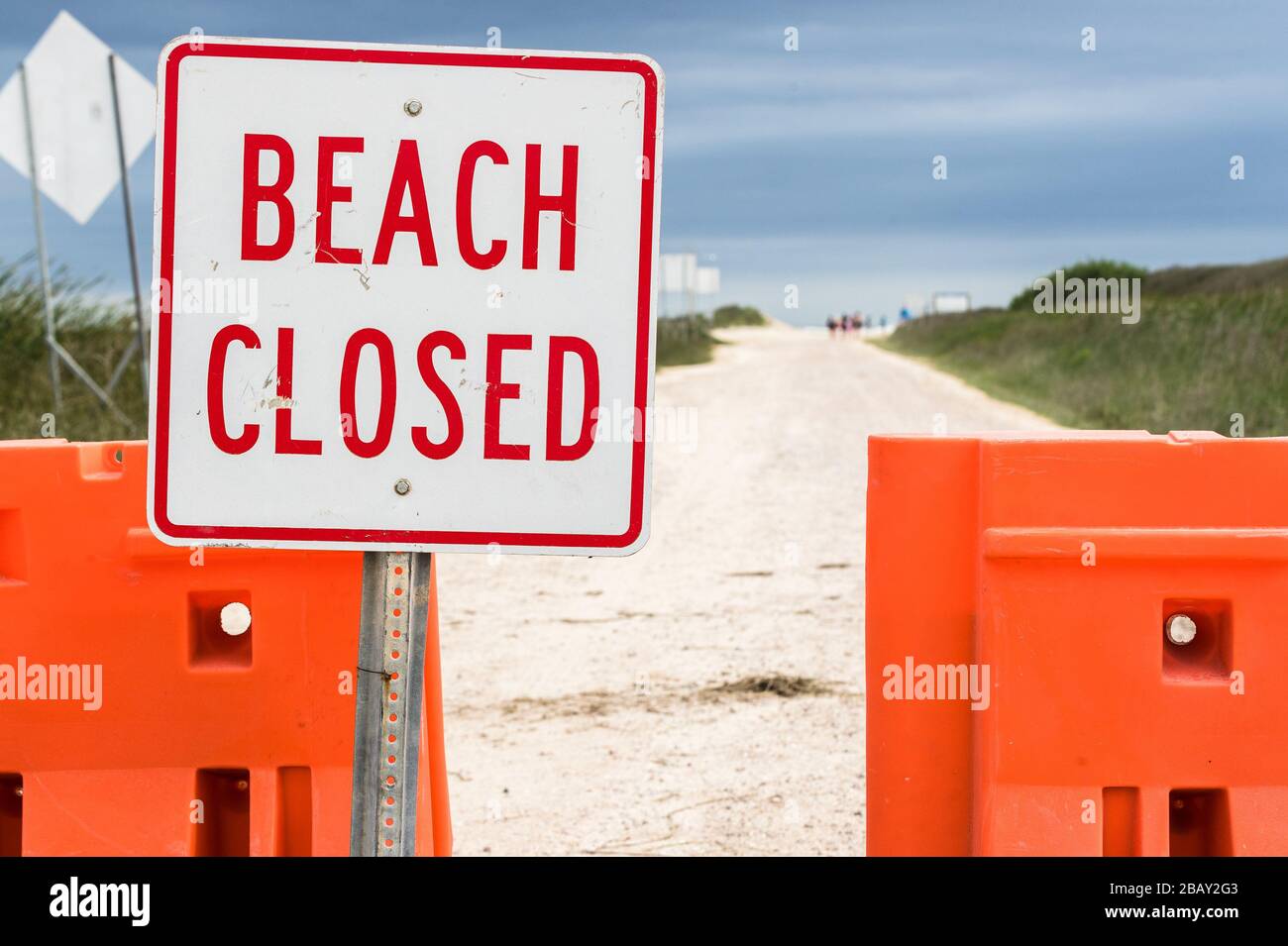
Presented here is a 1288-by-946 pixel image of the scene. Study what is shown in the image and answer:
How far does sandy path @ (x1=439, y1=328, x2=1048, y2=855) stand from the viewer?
4.74 metres

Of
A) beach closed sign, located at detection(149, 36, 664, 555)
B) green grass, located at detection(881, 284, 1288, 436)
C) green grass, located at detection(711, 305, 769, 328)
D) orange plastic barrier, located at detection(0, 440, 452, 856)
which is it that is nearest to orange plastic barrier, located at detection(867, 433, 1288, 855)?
beach closed sign, located at detection(149, 36, 664, 555)

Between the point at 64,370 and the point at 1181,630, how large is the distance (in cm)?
1335

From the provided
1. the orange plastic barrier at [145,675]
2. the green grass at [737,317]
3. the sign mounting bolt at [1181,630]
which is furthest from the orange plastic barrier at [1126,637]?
the green grass at [737,317]

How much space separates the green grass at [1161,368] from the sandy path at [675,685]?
27.1 ft

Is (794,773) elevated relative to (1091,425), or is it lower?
lower

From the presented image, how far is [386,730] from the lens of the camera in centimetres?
254

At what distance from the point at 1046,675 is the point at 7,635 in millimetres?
2205

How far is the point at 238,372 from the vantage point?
254 cm

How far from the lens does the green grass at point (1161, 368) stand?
18453 millimetres

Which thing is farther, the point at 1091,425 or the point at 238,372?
the point at 1091,425

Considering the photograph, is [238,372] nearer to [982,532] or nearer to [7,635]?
[7,635]

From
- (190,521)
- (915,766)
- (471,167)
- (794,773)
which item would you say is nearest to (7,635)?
Answer: (190,521)

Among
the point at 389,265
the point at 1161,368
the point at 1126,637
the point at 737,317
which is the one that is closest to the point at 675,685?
the point at 1126,637

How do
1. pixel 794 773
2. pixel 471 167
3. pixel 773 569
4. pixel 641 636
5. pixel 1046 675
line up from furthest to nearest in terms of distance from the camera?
pixel 773 569, pixel 641 636, pixel 794 773, pixel 1046 675, pixel 471 167
